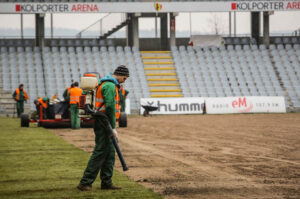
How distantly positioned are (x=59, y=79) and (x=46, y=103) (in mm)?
15088

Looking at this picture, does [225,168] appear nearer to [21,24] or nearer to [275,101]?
[275,101]

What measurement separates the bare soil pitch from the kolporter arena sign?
21808mm

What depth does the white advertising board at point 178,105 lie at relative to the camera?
35906 mm

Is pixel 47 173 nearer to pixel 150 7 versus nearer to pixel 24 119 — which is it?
pixel 24 119

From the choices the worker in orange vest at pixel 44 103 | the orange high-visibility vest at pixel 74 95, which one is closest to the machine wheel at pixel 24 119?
the worker in orange vest at pixel 44 103

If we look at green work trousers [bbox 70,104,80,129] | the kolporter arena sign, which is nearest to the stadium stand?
the kolporter arena sign

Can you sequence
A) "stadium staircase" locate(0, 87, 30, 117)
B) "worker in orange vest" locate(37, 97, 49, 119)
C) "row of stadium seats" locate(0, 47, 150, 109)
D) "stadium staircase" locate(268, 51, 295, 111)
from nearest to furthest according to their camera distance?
"worker in orange vest" locate(37, 97, 49, 119), "stadium staircase" locate(0, 87, 30, 117), "row of stadium seats" locate(0, 47, 150, 109), "stadium staircase" locate(268, 51, 295, 111)

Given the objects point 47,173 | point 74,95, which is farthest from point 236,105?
point 47,173

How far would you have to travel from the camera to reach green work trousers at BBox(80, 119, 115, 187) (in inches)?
329

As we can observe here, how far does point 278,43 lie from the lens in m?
46.6

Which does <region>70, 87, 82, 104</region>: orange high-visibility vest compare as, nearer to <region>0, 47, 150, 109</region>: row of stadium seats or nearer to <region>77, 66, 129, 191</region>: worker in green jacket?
<region>77, 66, 129, 191</region>: worker in green jacket

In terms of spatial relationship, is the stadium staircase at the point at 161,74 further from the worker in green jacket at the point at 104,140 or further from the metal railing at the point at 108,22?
the worker in green jacket at the point at 104,140

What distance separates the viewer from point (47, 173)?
10.4m

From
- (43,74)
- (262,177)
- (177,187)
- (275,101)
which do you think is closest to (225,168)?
(262,177)
